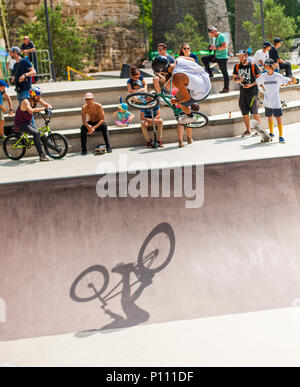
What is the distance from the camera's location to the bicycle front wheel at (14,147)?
423 inches

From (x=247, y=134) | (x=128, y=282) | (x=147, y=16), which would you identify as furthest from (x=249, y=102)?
(x=147, y=16)

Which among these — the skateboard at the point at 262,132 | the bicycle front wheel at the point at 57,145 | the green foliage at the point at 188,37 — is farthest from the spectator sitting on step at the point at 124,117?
the green foliage at the point at 188,37

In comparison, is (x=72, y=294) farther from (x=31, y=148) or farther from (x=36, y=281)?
(x=31, y=148)

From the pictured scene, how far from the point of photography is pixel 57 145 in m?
10.6

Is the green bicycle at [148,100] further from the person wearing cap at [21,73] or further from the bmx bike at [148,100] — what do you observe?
the person wearing cap at [21,73]

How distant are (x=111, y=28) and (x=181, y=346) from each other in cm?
3992

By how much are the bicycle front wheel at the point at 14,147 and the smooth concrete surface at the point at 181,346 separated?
18.6 feet

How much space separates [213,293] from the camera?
6.67 m

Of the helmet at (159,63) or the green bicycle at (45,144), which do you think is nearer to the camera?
the helmet at (159,63)

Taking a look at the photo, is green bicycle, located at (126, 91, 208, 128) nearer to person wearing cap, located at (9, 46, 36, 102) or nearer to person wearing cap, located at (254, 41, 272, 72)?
person wearing cap, located at (9, 46, 36, 102)

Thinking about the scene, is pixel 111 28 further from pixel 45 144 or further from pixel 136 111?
pixel 45 144

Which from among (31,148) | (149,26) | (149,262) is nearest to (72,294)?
(149,262)

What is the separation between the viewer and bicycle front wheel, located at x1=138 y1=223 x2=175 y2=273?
7066mm

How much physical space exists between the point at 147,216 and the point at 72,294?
1772 millimetres
